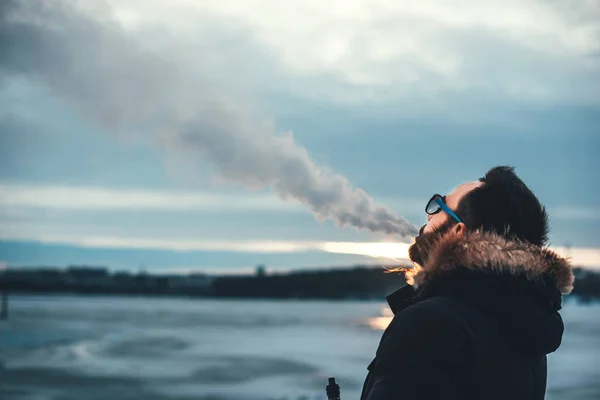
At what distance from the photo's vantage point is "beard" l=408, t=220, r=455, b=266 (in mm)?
2252

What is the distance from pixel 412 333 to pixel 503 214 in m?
0.56

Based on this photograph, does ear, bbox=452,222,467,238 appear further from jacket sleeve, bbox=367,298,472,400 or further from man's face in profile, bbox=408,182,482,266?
jacket sleeve, bbox=367,298,472,400

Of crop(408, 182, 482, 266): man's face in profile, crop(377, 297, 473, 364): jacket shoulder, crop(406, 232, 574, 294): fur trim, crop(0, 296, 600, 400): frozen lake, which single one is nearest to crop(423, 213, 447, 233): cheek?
crop(408, 182, 482, 266): man's face in profile

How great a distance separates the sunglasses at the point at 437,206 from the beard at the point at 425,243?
0.11ft

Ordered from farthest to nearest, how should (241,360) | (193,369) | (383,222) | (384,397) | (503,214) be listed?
(241,360)
(193,369)
(383,222)
(503,214)
(384,397)

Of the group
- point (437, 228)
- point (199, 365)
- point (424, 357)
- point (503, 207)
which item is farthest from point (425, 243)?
point (199, 365)

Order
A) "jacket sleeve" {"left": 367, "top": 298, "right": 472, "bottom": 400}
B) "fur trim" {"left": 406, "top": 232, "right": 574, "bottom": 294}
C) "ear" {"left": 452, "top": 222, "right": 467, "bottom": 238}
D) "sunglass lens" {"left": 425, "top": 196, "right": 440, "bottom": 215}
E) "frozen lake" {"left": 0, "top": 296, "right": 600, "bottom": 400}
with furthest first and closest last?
"frozen lake" {"left": 0, "top": 296, "right": 600, "bottom": 400} → "sunglass lens" {"left": 425, "top": 196, "right": 440, "bottom": 215} → "ear" {"left": 452, "top": 222, "right": 467, "bottom": 238} → "fur trim" {"left": 406, "top": 232, "right": 574, "bottom": 294} → "jacket sleeve" {"left": 367, "top": 298, "right": 472, "bottom": 400}

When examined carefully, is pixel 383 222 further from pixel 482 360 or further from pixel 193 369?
pixel 193 369

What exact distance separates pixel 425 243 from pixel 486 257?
0.88 ft

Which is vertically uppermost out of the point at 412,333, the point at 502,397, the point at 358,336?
the point at 412,333

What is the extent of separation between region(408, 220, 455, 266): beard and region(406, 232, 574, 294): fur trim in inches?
3.4

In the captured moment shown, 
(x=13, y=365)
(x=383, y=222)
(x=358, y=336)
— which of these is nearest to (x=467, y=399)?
(x=383, y=222)

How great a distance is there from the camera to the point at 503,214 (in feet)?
7.27

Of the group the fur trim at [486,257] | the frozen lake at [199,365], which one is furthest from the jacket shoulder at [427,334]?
the frozen lake at [199,365]
